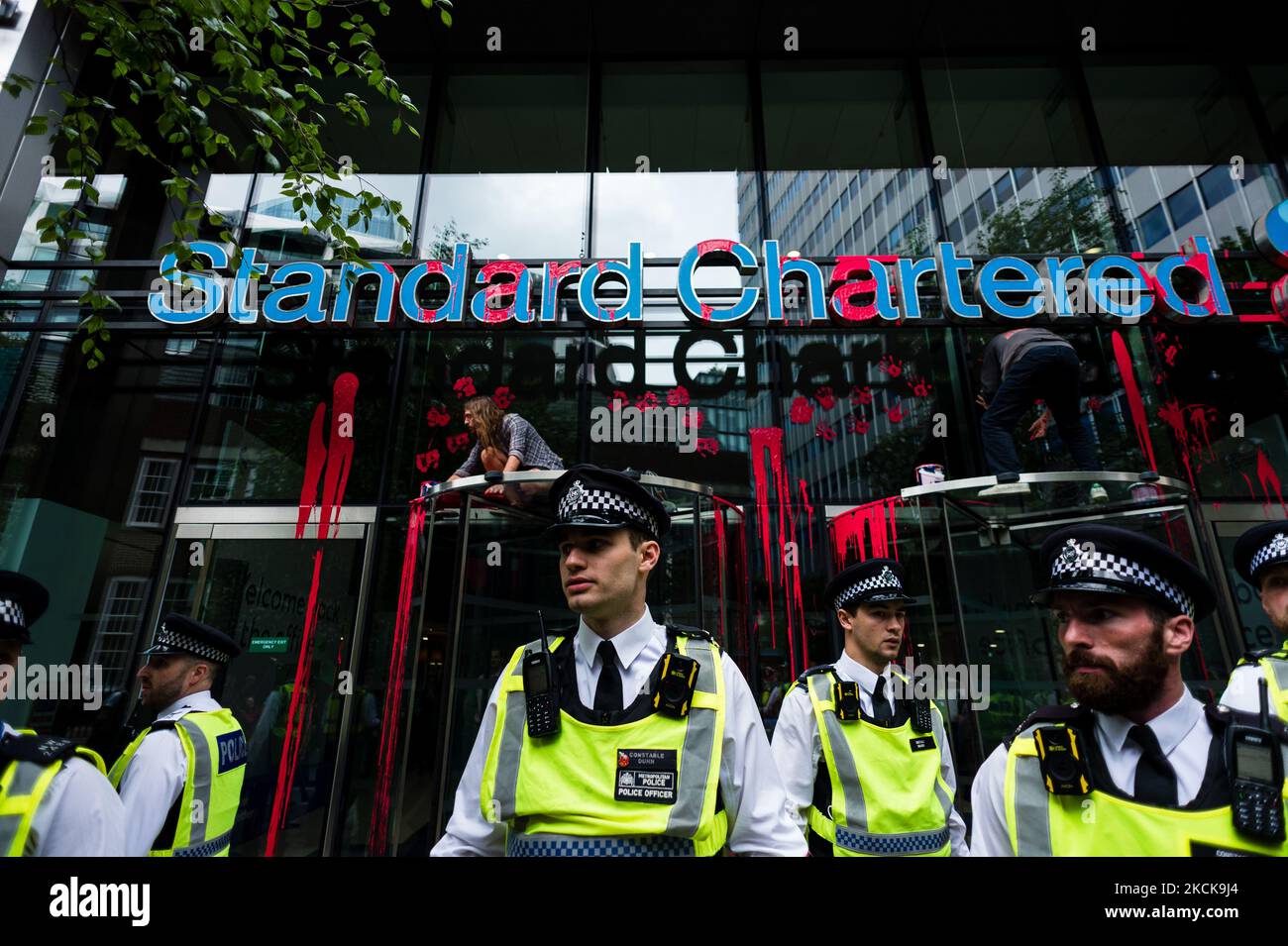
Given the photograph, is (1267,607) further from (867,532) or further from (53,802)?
(53,802)

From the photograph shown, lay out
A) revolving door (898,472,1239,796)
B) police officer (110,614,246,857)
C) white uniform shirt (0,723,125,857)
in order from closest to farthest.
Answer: white uniform shirt (0,723,125,857), police officer (110,614,246,857), revolving door (898,472,1239,796)

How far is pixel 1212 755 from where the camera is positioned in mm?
1549

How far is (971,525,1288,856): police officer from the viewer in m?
1.50

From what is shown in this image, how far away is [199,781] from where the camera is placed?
2895mm

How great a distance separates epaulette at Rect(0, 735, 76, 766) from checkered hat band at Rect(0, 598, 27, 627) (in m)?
0.67

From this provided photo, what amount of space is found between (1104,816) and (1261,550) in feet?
9.20

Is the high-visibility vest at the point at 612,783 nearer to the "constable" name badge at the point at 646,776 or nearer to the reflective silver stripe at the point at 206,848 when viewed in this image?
the "constable" name badge at the point at 646,776

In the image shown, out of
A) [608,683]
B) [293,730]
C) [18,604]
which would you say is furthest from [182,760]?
[293,730]

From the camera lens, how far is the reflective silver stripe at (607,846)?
1.82 m

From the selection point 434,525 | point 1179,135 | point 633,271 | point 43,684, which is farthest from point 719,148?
point 43,684

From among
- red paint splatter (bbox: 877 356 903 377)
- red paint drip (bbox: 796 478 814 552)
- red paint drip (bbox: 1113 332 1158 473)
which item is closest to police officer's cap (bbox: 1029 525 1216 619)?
red paint drip (bbox: 796 478 814 552)

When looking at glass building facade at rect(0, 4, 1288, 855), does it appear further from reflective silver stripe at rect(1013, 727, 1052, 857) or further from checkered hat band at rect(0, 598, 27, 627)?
reflective silver stripe at rect(1013, 727, 1052, 857)

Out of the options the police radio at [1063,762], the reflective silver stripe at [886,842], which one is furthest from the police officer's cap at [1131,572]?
the reflective silver stripe at [886,842]
